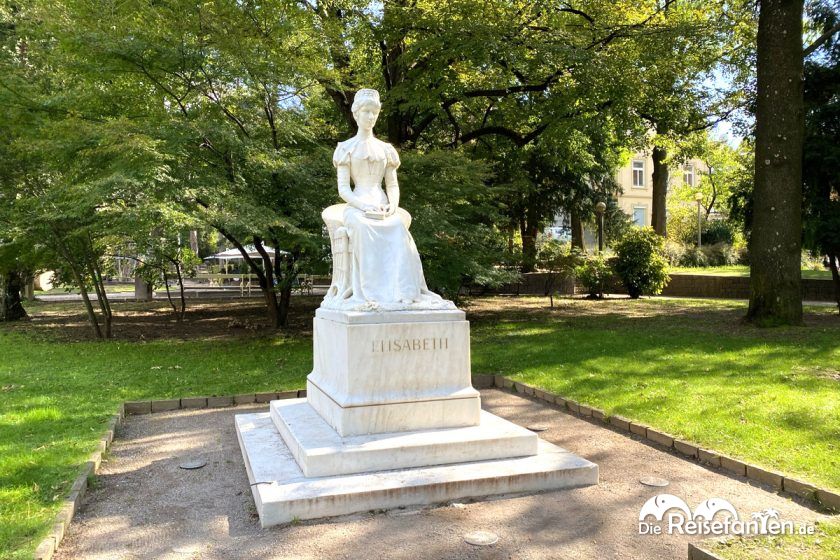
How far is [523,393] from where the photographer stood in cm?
834

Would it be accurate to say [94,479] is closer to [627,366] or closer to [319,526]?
[319,526]

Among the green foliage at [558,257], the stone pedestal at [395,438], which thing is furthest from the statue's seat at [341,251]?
the green foliage at [558,257]

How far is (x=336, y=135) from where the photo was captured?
16781 millimetres

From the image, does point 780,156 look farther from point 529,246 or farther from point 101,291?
point 101,291

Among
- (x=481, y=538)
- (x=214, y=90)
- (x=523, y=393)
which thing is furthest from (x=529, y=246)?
(x=481, y=538)

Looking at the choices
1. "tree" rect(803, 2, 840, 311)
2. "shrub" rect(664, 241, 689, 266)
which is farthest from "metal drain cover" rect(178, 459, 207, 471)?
"shrub" rect(664, 241, 689, 266)

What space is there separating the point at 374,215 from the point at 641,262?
56.4 ft

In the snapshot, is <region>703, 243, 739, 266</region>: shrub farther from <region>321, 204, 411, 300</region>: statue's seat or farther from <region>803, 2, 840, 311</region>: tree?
<region>321, 204, 411, 300</region>: statue's seat

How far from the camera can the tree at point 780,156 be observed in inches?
469

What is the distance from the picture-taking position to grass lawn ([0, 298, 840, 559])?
516cm

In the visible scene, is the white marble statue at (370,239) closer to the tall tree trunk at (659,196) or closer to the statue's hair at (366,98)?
the statue's hair at (366,98)

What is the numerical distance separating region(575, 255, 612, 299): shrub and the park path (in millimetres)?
16045

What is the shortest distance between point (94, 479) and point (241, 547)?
1.95 m

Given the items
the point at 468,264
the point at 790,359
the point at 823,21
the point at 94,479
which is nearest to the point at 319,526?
the point at 94,479
